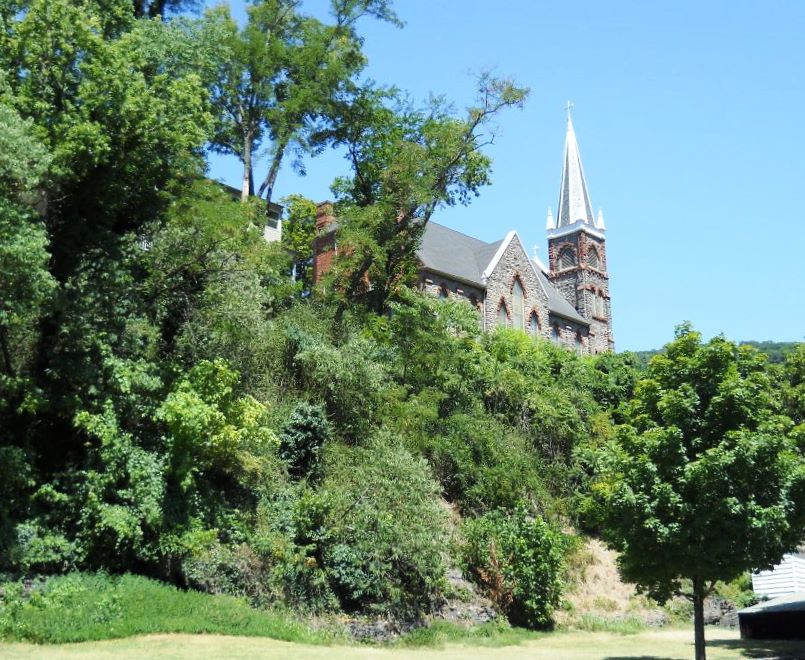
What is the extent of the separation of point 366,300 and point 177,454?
14.7m

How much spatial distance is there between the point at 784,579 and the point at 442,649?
1502 centimetres

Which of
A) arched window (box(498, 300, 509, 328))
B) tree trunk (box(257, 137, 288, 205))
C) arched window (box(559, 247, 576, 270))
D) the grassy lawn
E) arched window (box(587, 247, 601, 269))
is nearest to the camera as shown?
the grassy lawn

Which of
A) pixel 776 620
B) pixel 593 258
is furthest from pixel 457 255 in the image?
pixel 776 620

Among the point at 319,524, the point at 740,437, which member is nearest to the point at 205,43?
the point at 319,524

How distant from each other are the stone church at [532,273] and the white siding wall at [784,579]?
1983 cm

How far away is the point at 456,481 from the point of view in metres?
27.8

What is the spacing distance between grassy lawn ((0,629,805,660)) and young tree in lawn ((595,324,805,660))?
2953 millimetres

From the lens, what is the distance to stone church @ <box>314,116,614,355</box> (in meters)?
47.4

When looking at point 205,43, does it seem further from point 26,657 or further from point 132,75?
point 26,657

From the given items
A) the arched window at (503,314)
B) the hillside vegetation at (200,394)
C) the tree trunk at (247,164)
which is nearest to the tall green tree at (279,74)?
the tree trunk at (247,164)

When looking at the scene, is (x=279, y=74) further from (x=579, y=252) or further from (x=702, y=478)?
(x=579, y=252)

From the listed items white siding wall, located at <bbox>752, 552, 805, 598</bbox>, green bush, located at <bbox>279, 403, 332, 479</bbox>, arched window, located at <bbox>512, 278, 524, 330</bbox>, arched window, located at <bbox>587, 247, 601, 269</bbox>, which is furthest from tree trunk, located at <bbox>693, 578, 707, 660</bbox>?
arched window, located at <bbox>587, 247, 601, 269</bbox>

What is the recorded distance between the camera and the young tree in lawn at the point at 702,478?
16.4m

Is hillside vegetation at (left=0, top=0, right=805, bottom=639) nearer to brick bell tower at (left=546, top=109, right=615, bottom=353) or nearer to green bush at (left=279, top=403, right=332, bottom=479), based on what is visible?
green bush at (left=279, top=403, right=332, bottom=479)
